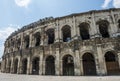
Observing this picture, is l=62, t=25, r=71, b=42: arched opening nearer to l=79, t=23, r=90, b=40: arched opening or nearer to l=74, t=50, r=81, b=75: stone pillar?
l=79, t=23, r=90, b=40: arched opening

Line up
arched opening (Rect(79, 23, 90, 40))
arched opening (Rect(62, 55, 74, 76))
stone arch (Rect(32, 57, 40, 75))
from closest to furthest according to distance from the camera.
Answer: arched opening (Rect(62, 55, 74, 76)) < arched opening (Rect(79, 23, 90, 40)) < stone arch (Rect(32, 57, 40, 75))

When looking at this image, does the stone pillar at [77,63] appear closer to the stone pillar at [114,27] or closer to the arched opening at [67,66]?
the arched opening at [67,66]

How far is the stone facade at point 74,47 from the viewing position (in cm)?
1451

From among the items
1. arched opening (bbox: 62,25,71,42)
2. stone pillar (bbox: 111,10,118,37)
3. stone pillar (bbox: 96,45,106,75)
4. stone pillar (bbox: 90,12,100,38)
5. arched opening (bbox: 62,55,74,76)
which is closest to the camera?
stone pillar (bbox: 96,45,106,75)

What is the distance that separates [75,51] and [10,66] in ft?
44.0

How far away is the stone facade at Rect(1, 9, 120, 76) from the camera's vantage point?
14.5 m

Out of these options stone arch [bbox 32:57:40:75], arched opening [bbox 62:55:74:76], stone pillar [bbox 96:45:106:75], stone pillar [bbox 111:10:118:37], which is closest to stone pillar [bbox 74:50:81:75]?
arched opening [bbox 62:55:74:76]

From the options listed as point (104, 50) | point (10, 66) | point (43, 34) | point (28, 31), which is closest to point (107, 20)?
point (104, 50)

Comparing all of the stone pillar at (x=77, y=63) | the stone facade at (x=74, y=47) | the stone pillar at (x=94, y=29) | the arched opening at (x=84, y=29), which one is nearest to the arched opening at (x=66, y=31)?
the stone facade at (x=74, y=47)

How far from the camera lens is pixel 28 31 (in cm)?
2080

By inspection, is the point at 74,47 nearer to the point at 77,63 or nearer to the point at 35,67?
the point at 77,63

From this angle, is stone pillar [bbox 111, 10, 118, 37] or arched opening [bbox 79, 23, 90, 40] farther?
arched opening [bbox 79, 23, 90, 40]

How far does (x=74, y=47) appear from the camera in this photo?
15.5 meters

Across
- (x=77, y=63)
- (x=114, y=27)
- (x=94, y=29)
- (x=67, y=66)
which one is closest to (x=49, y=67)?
(x=67, y=66)
